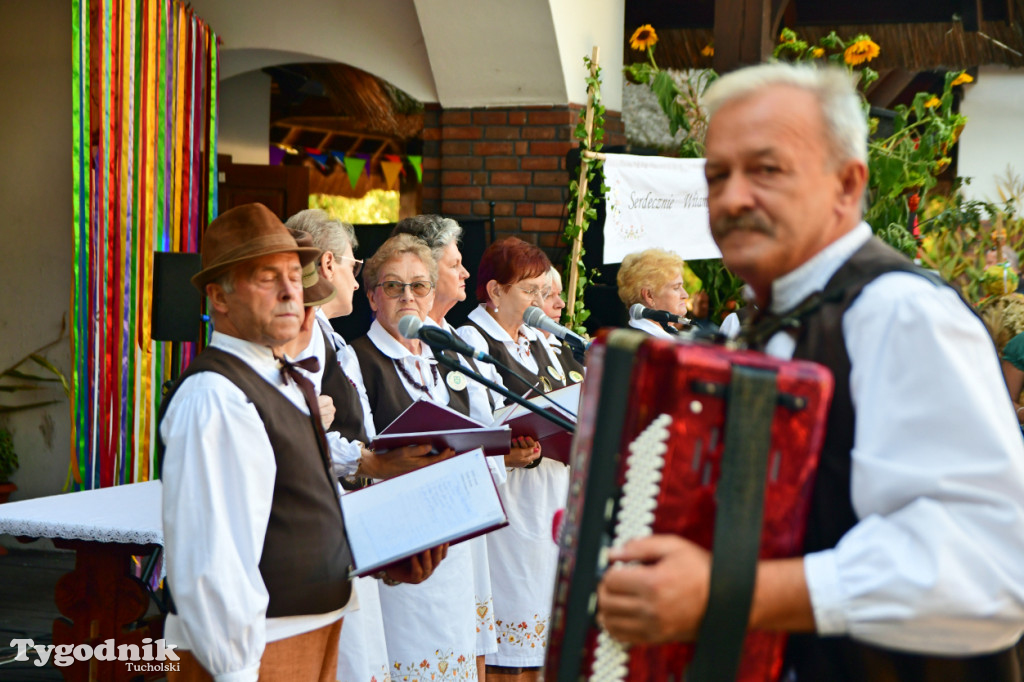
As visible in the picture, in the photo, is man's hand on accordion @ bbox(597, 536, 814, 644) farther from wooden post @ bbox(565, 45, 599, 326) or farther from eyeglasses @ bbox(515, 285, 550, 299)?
wooden post @ bbox(565, 45, 599, 326)

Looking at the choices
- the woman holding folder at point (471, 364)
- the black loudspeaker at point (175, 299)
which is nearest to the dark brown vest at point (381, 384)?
the woman holding folder at point (471, 364)

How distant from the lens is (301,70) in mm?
8484

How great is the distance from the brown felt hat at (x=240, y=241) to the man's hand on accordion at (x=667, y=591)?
134 cm

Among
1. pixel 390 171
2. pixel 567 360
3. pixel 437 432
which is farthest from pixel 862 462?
pixel 390 171

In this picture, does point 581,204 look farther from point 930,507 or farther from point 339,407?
point 930,507

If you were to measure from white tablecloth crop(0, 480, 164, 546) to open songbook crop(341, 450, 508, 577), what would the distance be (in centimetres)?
89

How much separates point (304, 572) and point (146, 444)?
346 centimetres

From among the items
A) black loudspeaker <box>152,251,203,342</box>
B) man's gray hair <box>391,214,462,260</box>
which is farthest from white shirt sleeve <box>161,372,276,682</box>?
black loudspeaker <box>152,251,203,342</box>

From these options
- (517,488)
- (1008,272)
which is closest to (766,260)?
(517,488)

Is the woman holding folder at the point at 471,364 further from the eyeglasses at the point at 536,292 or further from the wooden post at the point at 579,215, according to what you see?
the wooden post at the point at 579,215

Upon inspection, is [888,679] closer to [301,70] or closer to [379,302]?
[379,302]

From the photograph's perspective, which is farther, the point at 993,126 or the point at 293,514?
the point at 993,126

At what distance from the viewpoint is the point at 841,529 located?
49.6 inches

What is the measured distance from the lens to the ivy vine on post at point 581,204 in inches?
216
